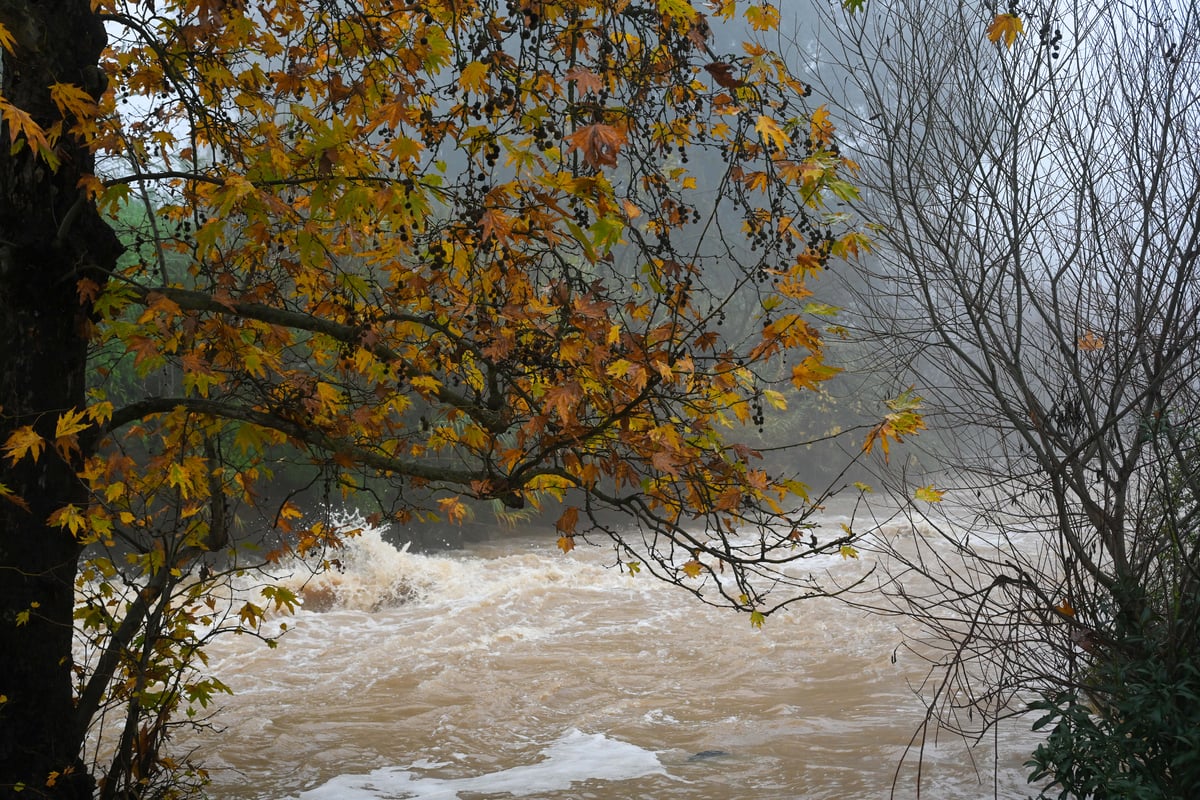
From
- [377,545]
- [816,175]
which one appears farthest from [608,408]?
[377,545]

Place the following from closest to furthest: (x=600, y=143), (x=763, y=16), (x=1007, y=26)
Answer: (x=600, y=143)
(x=1007, y=26)
(x=763, y=16)

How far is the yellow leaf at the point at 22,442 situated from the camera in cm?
382

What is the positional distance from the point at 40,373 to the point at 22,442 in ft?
1.71

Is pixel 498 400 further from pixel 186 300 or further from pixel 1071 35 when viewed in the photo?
pixel 1071 35

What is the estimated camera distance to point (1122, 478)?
449cm

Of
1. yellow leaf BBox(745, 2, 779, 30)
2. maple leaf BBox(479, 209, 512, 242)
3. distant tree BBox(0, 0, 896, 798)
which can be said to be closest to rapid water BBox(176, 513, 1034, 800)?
distant tree BBox(0, 0, 896, 798)

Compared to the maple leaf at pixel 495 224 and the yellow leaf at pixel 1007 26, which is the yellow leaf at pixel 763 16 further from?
the maple leaf at pixel 495 224

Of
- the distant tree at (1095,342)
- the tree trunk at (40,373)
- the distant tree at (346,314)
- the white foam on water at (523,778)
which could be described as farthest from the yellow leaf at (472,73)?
the white foam on water at (523,778)

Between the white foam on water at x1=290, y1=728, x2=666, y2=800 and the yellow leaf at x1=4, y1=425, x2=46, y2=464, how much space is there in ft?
10.4

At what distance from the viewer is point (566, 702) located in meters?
8.47

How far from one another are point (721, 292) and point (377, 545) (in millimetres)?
14824

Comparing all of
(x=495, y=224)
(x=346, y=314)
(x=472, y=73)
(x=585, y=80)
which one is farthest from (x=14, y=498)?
(x=585, y=80)

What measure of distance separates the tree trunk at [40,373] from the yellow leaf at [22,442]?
168 millimetres

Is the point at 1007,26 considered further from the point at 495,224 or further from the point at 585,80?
the point at 495,224
